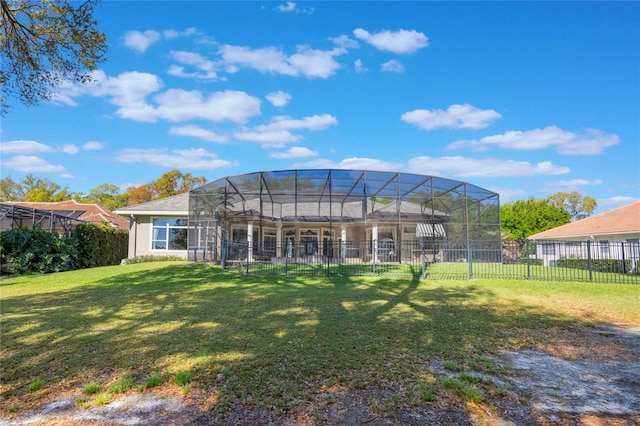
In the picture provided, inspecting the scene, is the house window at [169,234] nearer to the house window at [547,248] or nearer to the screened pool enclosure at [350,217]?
the screened pool enclosure at [350,217]

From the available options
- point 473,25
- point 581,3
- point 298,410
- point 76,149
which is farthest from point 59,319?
point 76,149

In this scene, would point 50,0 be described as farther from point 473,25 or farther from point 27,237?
point 473,25

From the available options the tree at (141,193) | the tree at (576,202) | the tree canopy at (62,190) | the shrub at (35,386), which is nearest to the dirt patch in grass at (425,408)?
the shrub at (35,386)

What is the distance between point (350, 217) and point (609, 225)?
51.0 ft

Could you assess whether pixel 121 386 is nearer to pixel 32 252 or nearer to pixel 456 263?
pixel 32 252

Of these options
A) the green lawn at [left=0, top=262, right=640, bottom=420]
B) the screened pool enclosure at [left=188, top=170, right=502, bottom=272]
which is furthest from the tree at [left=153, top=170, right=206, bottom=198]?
the green lawn at [left=0, top=262, right=640, bottom=420]

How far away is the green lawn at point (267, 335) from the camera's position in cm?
349

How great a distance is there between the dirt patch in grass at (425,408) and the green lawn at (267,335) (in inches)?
4.8

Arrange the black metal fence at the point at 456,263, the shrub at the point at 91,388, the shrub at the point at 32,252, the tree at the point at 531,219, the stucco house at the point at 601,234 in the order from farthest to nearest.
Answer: the tree at the point at 531,219
the stucco house at the point at 601,234
the shrub at the point at 32,252
the black metal fence at the point at 456,263
the shrub at the point at 91,388

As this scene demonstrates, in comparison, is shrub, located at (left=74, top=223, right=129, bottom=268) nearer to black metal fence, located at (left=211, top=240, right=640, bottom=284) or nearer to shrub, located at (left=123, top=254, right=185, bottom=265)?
shrub, located at (left=123, top=254, right=185, bottom=265)

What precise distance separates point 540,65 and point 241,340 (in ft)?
50.6

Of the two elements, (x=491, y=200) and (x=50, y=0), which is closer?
(x=50, y=0)

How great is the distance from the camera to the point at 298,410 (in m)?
3.00

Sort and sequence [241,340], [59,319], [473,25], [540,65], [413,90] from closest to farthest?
[241,340], [59,319], [473,25], [540,65], [413,90]
